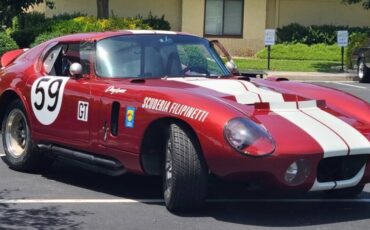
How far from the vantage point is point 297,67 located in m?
24.5

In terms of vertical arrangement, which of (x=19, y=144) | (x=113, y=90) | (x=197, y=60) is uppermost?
(x=197, y=60)

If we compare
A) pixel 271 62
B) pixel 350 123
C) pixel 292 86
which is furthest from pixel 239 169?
pixel 271 62

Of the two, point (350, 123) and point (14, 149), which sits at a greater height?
point (350, 123)

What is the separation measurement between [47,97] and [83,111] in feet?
2.01

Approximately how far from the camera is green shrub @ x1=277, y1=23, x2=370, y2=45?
2970cm

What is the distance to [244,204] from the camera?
6215mm

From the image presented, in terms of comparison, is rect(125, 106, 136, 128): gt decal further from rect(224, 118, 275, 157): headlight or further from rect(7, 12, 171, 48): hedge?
rect(7, 12, 171, 48): hedge

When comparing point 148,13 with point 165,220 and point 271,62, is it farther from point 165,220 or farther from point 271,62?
point 165,220

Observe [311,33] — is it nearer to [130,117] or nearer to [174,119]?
[130,117]

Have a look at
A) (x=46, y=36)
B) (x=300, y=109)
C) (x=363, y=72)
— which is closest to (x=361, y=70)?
(x=363, y=72)

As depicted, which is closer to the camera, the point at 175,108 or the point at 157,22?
the point at 175,108

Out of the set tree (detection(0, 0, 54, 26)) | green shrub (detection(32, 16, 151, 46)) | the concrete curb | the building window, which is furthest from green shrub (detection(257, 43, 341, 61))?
tree (detection(0, 0, 54, 26))

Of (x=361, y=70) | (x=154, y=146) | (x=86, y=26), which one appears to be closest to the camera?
(x=154, y=146)

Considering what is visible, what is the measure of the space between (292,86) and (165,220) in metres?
1.84
